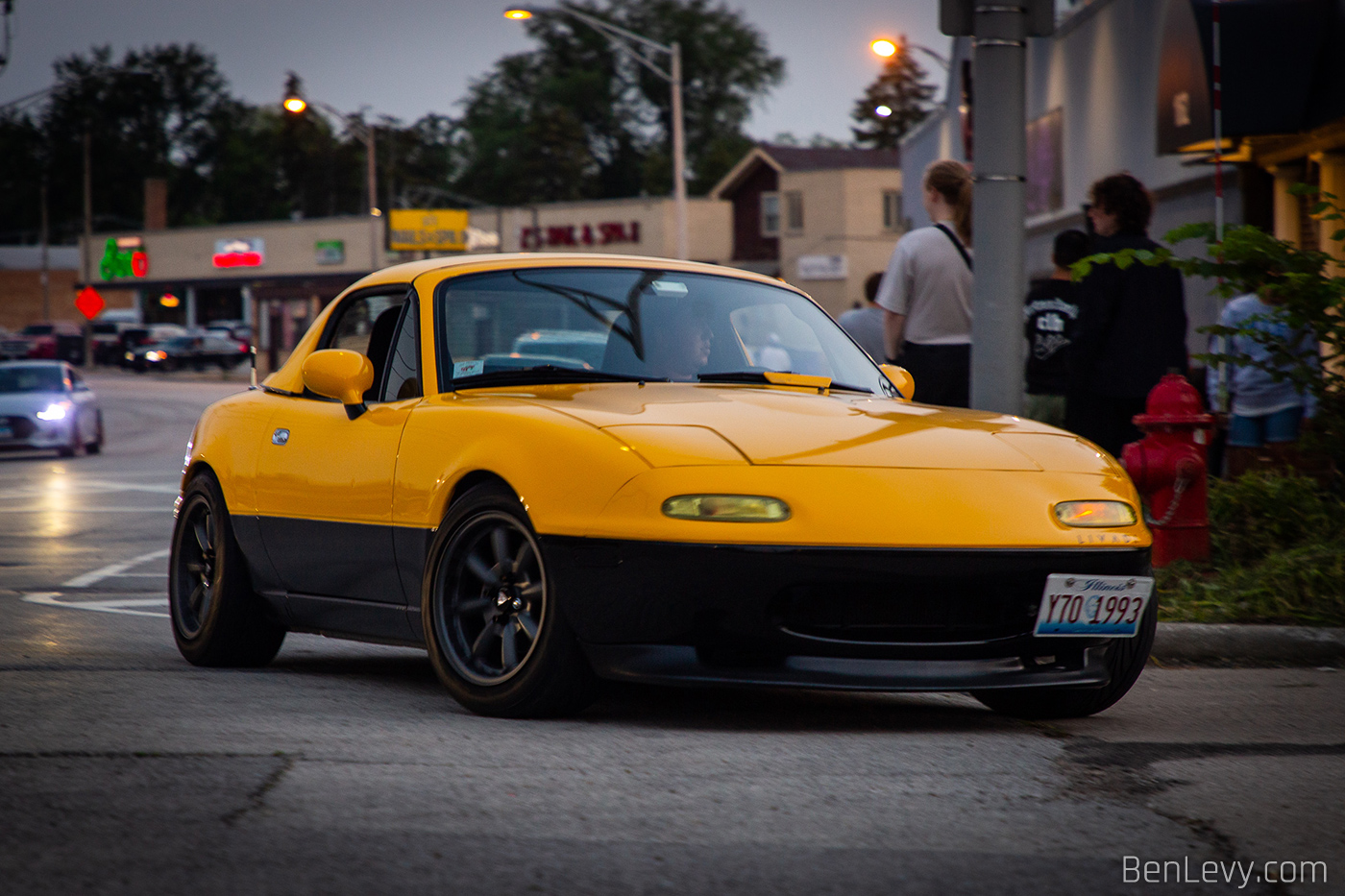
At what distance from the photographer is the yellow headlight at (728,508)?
4.79 meters

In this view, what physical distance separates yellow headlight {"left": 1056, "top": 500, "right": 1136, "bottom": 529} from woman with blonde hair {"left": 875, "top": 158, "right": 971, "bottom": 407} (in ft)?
11.7

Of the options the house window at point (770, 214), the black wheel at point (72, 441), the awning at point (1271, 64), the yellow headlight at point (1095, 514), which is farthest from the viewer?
the house window at point (770, 214)

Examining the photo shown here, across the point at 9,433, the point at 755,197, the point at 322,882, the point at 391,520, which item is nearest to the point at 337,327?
the point at 391,520

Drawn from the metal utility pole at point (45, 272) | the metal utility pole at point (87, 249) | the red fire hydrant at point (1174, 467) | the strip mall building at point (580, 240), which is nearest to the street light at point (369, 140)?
the strip mall building at point (580, 240)

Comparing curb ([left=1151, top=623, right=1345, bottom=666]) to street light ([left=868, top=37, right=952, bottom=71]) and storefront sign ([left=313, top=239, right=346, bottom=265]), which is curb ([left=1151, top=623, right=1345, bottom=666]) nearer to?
street light ([left=868, top=37, right=952, bottom=71])

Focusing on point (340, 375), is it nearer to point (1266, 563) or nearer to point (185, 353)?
point (1266, 563)

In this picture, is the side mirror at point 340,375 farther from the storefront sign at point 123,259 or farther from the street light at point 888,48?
the storefront sign at point 123,259

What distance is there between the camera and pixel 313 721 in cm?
515

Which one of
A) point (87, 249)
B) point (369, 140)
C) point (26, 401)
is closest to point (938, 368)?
point (26, 401)

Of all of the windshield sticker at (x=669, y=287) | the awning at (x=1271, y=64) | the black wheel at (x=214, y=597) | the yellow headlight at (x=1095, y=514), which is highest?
the awning at (x=1271, y=64)

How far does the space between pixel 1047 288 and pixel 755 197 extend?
5863cm

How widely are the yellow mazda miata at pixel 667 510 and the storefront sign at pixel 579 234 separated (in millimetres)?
59473

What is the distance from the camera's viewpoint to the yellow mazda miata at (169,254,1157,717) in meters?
4.82

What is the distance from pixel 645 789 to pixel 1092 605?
157 centimetres
